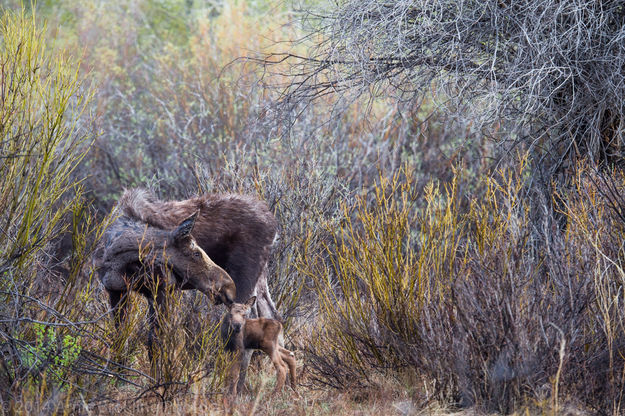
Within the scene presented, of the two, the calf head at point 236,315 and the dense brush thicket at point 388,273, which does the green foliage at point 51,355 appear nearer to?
the dense brush thicket at point 388,273

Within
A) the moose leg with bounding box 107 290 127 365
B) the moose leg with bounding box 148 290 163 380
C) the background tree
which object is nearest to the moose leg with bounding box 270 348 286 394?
the moose leg with bounding box 148 290 163 380

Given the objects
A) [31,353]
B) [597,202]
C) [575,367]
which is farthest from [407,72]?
[31,353]

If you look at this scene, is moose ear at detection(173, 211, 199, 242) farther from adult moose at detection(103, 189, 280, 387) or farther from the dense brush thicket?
the dense brush thicket

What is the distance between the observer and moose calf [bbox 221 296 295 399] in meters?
5.94

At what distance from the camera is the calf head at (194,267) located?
19.5 ft

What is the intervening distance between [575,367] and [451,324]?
0.92 metres

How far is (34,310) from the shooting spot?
6211 mm

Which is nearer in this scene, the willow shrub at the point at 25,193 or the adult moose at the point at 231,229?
the willow shrub at the point at 25,193

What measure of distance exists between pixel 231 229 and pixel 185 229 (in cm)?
69

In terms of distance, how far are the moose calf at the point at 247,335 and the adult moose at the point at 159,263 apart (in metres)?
0.13

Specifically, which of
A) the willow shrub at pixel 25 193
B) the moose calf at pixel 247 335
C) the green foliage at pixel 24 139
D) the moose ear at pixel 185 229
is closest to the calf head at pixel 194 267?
the moose ear at pixel 185 229

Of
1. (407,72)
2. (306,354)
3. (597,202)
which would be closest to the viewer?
(597,202)

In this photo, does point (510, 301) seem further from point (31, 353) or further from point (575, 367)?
point (31, 353)

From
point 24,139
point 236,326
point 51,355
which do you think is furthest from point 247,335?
point 24,139
